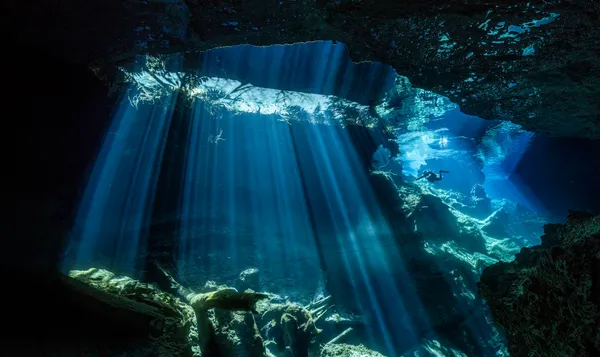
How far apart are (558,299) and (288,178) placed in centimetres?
1506

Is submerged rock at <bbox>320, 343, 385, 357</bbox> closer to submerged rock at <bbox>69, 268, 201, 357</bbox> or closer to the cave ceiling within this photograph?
submerged rock at <bbox>69, 268, 201, 357</bbox>

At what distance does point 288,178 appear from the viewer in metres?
18.0

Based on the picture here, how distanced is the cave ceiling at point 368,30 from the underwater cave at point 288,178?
0.04m

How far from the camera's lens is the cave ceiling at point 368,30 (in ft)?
13.5

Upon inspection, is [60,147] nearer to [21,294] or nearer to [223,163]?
[21,294]

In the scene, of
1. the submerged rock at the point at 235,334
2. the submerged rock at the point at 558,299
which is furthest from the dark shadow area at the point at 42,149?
the submerged rock at the point at 558,299

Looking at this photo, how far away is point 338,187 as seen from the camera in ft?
57.8

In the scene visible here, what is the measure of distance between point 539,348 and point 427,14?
19.0 feet

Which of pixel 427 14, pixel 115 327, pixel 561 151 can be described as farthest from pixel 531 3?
pixel 561 151

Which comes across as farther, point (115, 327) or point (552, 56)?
point (552, 56)

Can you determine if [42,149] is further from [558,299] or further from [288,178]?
[288,178]

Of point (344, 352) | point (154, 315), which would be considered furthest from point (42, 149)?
point (344, 352)

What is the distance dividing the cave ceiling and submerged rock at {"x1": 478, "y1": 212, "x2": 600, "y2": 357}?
356 cm

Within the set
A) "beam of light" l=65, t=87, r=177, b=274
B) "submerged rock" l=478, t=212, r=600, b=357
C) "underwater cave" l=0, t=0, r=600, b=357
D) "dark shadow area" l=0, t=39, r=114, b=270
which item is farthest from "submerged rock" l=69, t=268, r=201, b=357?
"beam of light" l=65, t=87, r=177, b=274
